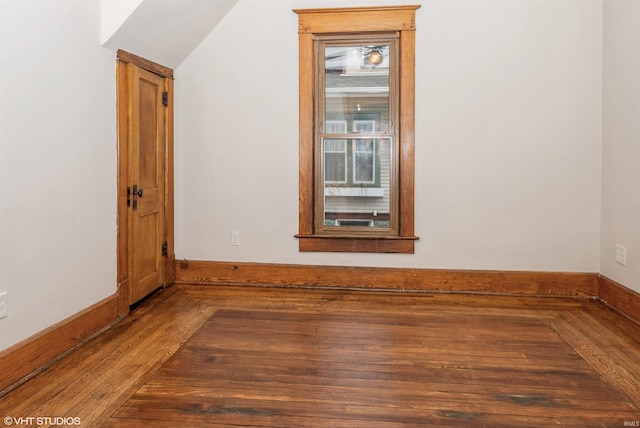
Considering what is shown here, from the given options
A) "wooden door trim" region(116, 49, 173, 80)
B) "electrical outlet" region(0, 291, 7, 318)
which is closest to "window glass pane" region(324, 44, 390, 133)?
"wooden door trim" region(116, 49, 173, 80)

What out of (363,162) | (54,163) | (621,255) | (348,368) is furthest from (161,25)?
(621,255)

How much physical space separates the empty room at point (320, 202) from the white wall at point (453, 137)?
0.02 m

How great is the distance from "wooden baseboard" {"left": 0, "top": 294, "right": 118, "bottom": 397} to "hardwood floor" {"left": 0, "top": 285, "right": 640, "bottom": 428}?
7 centimetres

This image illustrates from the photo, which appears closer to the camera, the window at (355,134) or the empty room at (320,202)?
the empty room at (320,202)

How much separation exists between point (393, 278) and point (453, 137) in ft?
A: 4.21

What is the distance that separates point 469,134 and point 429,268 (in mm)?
1164

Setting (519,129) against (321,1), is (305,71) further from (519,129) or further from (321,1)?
(519,129)

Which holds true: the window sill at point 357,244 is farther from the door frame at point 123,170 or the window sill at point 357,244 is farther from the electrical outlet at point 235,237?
the door frame at point 123,170

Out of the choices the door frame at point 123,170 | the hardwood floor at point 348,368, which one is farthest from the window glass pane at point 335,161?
the door frame at point 123,170

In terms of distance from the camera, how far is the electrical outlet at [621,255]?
3.31m

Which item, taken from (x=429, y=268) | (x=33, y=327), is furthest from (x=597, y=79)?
(x=33, y=327)

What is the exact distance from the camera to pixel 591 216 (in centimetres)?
370

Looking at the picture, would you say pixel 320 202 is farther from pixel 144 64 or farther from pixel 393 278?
pixel 144 64

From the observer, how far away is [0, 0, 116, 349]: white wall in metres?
2.19
